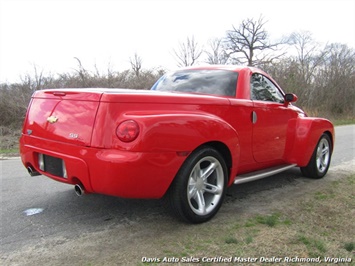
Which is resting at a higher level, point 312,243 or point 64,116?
point 64,116

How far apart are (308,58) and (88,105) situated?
96.2 ft

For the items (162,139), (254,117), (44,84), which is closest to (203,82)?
(254,117)

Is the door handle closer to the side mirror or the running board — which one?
the running board

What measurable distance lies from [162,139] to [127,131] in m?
0.30

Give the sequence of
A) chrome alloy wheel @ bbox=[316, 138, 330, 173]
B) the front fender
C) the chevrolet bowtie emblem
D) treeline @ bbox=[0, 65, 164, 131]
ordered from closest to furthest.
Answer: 1. the chevrolet bowtie emblem
2. the front fender
3. chrome alloy wheel @ bbox=[316, 138, 330, 173]
4. treeline @ bbox=[0, 65, 164, 131]

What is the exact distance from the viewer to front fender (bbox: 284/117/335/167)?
4699mm

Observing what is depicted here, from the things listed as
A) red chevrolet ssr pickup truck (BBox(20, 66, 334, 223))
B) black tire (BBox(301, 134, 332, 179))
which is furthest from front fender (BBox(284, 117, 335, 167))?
red chevrolet ssr pickup truck (BBox(20, 66, 334, 223))

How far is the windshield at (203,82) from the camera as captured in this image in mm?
4078

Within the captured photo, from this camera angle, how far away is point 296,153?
4719mm

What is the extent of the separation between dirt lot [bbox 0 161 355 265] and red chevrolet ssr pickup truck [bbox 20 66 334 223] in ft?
0.89

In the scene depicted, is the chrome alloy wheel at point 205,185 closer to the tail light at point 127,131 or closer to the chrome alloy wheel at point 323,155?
the tail light at point 127,131

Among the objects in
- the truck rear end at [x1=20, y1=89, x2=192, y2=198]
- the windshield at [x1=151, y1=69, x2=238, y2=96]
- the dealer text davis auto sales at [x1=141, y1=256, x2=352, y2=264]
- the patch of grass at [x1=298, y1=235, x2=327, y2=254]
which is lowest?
the patch of grass at [x1=298, y1=235, x2=327, y2=254]

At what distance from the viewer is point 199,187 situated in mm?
3297

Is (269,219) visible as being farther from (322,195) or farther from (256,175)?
(322,195)
